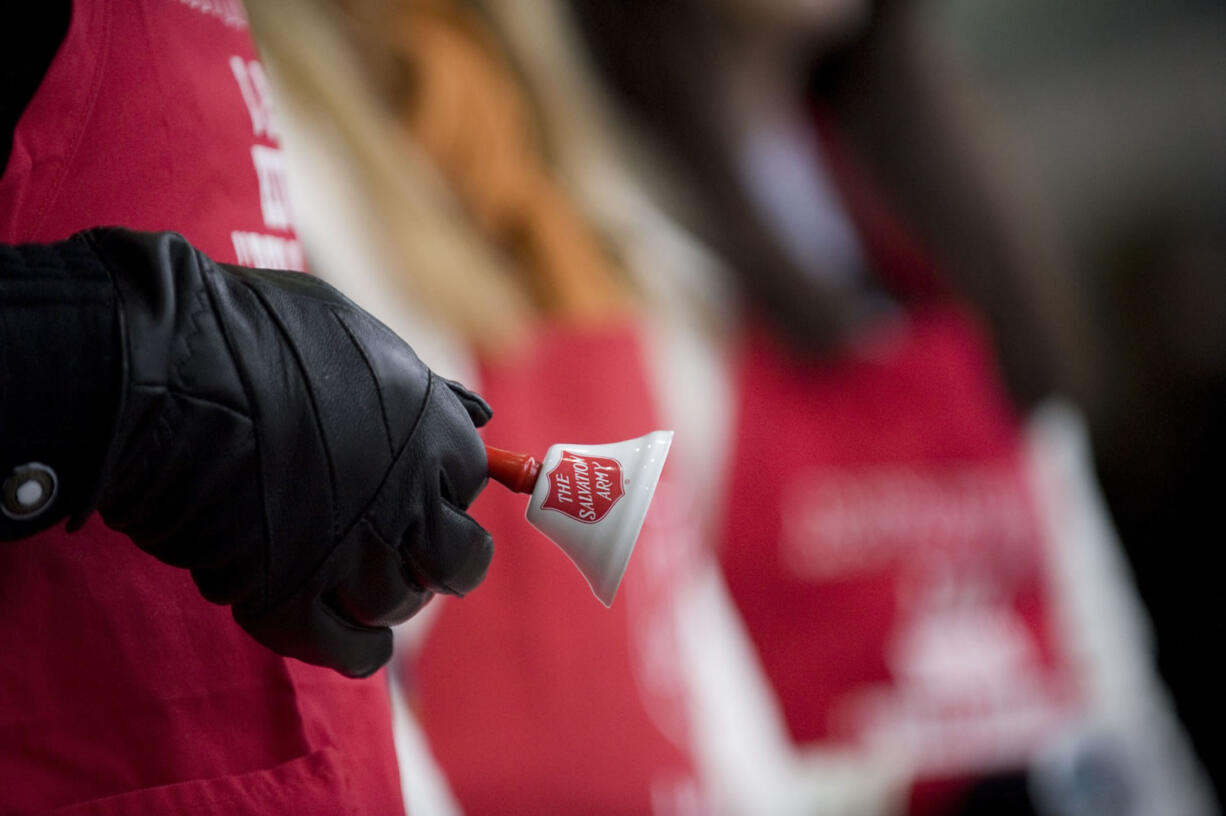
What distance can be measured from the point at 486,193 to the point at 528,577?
0.41 m

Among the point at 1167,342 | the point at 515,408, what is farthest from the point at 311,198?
the point at 1167,342

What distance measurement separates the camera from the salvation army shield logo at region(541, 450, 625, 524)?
490 mm

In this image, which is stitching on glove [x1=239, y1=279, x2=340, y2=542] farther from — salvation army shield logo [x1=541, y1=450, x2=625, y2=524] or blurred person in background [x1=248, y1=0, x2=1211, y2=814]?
blurred person in background [x1=248, y1=0, x2=1211, y2=814]

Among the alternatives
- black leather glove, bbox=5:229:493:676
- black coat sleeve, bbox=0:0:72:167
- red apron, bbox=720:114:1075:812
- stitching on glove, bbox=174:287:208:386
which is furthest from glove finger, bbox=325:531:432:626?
red apron, bbox=720:114:1075:812

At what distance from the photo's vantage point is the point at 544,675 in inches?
38.7

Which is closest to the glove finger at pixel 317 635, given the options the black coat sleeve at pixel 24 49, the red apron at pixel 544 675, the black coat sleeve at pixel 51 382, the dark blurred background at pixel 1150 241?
the black coat sleeve at pixel 51 382

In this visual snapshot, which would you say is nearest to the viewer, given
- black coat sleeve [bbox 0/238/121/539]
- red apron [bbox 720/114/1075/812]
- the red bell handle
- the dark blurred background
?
black coat sleeve [bbox 0/238/121/539]

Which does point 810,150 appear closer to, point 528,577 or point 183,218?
point 528,577

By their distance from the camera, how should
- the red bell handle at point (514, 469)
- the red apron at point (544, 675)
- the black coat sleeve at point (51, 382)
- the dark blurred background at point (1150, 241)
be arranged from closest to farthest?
the black coat sleeve at point (51, 382), the red bell handle at point (514, 469), the red apron at point (544, 675), the dark blurred background at point (1150, 241)

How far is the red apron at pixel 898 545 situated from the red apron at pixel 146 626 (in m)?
0.76

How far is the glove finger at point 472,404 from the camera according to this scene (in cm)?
52

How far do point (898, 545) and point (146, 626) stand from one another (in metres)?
1.04

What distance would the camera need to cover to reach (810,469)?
1315 millimetres

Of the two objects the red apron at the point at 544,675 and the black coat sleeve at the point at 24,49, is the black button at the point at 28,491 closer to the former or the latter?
the black coat sleeve at the point at 24,49
